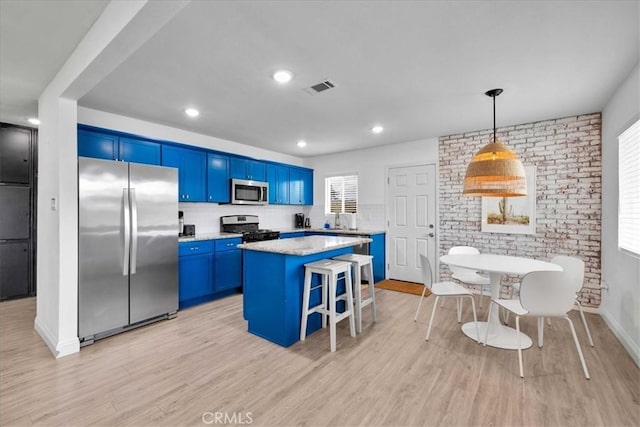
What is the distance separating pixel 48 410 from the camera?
1.86 m

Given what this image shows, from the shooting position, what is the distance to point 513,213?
408cm

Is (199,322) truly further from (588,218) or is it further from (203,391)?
(588,218)

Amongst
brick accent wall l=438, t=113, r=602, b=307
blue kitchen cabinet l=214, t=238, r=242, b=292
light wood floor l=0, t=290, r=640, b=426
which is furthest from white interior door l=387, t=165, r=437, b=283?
blue kitchen cabinet l=214, t=238, r=242, b=292

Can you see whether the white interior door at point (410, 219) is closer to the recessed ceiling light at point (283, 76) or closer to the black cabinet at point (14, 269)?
the recessed ceiling light at point (283, 76)

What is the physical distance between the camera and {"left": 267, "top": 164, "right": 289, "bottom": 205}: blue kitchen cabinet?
5406 millimetres

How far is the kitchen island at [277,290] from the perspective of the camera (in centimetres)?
270

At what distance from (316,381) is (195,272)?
7.78ft

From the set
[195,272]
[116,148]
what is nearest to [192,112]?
[116,148]

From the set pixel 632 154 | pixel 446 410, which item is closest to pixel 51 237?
pixel 446 410

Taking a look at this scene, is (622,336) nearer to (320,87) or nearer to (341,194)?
(320,87)

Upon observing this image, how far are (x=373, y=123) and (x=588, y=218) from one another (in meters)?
2.98

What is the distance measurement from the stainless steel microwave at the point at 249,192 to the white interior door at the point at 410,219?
230 cm
